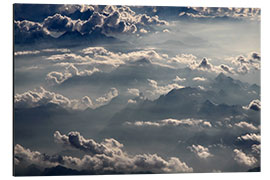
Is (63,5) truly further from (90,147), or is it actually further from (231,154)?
(231,154)

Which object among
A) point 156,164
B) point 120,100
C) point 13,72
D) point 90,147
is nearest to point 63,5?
point 13,72

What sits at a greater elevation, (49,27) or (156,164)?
(49,27)

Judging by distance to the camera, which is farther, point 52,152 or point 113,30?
point 113,30

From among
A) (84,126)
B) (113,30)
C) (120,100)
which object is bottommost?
(84,126)

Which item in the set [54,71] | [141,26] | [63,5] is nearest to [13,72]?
[54,71]

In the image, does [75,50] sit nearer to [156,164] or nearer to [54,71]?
[54,71]

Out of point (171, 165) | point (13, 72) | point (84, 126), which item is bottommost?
point (171, 165)
